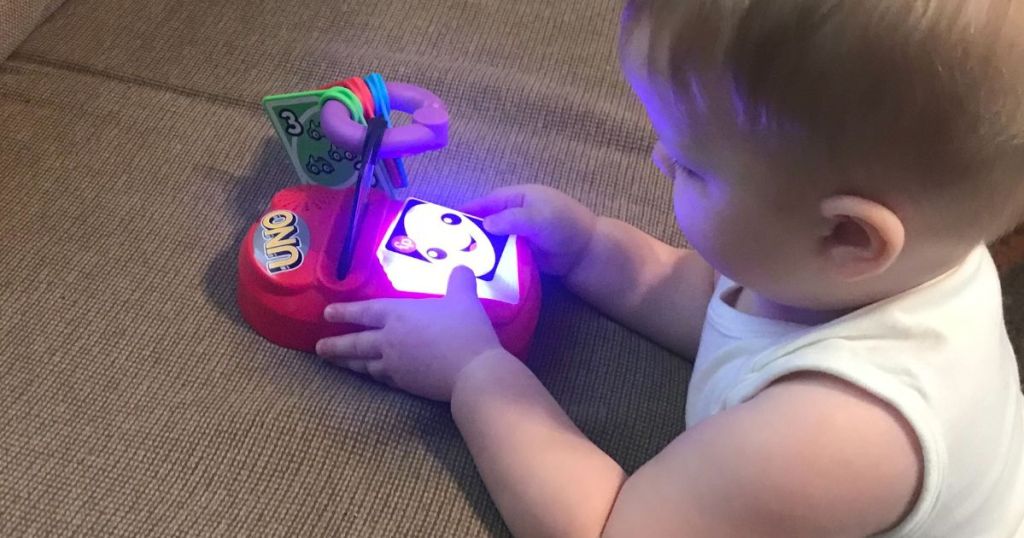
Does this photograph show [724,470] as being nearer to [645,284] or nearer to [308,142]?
[645,284]

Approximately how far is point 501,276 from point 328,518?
0.19m

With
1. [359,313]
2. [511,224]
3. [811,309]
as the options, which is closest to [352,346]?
[359,313]

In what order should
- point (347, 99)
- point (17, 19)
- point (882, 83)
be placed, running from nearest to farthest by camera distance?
point (882, 83) < point (347, 99) < point (17, 19)

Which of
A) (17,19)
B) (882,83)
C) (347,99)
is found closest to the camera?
(882,83)

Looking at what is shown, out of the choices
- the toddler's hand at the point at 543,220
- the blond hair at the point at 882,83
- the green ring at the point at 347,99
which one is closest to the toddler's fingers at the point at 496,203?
the toddler's hand at the point at 543,220

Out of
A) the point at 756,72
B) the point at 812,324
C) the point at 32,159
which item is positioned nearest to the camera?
the point at 756,72

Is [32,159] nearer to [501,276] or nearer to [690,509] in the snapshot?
[501,276]

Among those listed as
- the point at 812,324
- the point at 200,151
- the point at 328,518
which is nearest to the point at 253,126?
the point at 200,151

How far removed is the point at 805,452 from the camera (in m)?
0.46

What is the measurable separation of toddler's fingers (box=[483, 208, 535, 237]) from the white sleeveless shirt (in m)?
0.17

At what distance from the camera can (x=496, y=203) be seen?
2.18 feet

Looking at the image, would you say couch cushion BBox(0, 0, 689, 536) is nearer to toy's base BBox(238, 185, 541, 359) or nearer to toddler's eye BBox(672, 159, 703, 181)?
toy's base BBox(238, 185, 541, 359)

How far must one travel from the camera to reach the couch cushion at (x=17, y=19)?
718 millimetres

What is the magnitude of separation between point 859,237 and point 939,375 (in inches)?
3.6
